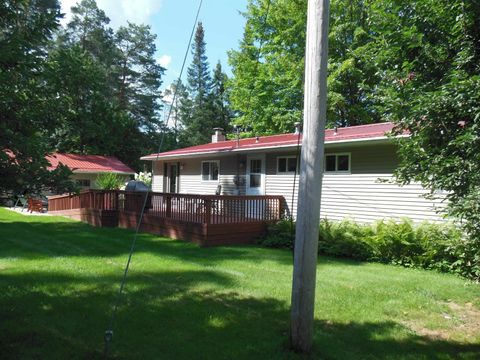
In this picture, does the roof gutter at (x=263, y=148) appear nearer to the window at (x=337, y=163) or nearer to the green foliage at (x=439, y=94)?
the window at (x=337, y=163)

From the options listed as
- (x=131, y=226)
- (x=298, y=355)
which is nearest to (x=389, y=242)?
(x=298, y=355)

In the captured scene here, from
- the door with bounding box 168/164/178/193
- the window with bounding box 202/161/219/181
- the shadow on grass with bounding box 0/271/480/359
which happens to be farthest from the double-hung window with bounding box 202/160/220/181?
the shadow on grass with bounding box 0/271/480/359

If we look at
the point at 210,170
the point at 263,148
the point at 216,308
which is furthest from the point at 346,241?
the point at 210,170

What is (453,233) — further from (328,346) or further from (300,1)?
(300,1)

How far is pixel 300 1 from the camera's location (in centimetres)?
2245

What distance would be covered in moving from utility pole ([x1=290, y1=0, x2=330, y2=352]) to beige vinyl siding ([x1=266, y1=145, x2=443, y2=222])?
512cm

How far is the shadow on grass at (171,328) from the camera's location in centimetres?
373

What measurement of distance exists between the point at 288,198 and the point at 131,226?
5.25 meters

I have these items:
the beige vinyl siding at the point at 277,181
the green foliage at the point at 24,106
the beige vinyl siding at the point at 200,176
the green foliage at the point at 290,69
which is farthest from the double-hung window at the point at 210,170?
the green foliage at the point at 24,106

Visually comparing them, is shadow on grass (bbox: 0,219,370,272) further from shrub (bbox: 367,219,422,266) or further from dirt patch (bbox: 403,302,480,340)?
dirt patch (bbox: 403,302,480,340)

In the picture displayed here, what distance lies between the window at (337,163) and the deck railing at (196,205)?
1.84 m

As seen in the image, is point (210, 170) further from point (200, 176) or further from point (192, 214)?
point (192, 214)

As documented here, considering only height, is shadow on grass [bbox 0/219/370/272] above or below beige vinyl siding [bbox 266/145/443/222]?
below

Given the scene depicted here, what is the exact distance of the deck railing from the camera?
10.4m
